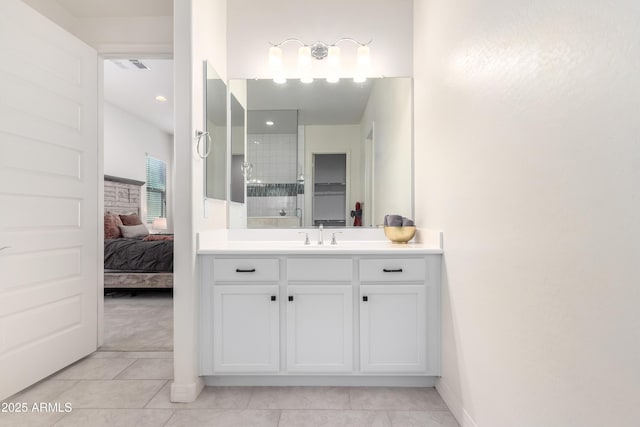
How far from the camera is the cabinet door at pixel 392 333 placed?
75.6 inches

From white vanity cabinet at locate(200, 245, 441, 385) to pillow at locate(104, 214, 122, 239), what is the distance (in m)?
3.34

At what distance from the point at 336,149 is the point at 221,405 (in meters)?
1.92

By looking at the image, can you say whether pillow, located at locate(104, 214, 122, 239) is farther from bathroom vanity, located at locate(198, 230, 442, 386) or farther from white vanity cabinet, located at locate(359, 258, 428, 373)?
white vanity cabinet, located at locate(359, 258, 428, 373)

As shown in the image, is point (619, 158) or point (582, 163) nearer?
point (619, 158)

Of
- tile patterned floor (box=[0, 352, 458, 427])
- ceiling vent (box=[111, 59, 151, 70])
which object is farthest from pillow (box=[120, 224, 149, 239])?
tile patterned floor (box=[0, 352, 458, 427])

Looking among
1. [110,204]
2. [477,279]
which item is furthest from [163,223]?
[477,279]

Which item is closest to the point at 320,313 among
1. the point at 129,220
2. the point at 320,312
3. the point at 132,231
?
the point at 320,312

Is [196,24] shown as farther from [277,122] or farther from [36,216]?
[36,216]

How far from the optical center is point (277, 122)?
2.60m

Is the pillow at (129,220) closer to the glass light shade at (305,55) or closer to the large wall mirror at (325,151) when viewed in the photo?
the large wall mirror at (325,151)

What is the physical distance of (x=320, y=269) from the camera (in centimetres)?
195

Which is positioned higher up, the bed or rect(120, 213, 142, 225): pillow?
rect(120, 213, 142, 225): pillow

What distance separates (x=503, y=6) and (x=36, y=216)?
2.70 m

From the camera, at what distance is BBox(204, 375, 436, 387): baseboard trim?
1.99 metres
